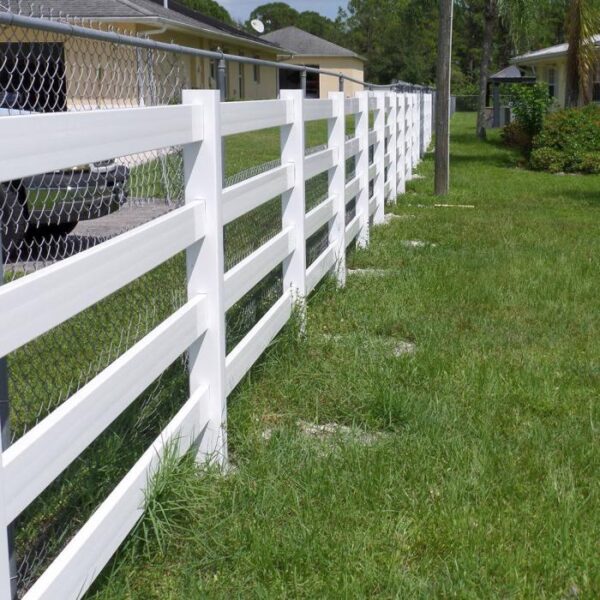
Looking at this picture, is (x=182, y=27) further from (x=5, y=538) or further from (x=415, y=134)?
(x=5, y=538)

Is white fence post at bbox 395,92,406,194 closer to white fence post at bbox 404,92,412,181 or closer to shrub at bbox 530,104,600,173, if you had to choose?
white fence post at bbox 404,92,412,181

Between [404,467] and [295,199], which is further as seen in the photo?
[295,199]

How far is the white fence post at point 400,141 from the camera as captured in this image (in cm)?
1457

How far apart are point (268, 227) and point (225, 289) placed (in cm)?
314

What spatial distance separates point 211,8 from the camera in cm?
8150

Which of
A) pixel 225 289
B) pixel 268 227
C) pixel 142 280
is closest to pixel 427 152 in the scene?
pixel 268 227

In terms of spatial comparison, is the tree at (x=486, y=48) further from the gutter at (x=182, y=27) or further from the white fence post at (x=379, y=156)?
the white fence post at (x=379, y=156)

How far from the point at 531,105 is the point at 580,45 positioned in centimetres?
279

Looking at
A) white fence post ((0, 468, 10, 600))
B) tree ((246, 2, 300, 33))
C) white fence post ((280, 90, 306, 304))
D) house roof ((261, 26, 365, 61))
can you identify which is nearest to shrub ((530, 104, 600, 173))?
white fence post ((280, 90, 306, 304))

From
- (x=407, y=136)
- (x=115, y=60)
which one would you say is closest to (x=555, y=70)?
(x=407, y=136)

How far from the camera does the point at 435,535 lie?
3.56 meters

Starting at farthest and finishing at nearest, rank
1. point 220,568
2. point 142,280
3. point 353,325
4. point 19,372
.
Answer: point 353,325 → point 142,280 → point 19,372 → point 220,568

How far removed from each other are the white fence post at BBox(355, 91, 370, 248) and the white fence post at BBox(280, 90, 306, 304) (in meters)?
3.39

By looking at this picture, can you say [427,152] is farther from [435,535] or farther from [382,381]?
[435,535]
